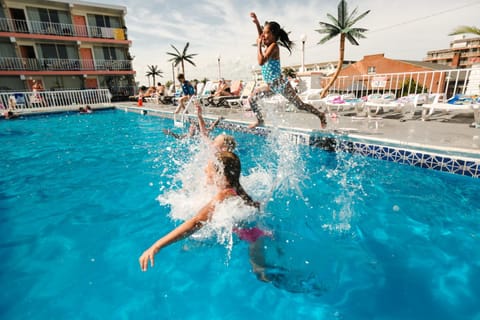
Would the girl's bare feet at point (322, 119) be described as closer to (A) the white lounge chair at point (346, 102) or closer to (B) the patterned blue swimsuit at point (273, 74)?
(B) the patterned blue swimsuit at point (273, 74)

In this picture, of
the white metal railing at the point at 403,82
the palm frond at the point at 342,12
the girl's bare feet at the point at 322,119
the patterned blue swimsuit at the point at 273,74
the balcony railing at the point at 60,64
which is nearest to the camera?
the patterned blue swimsuit at the point at 273,74

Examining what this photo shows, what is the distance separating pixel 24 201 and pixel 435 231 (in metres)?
5.56

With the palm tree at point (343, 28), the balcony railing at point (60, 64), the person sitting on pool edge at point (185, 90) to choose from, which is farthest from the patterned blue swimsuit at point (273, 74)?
the balcony railing at point (60, 64)

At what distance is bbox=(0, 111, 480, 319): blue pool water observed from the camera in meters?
2.16

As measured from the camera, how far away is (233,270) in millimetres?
2553

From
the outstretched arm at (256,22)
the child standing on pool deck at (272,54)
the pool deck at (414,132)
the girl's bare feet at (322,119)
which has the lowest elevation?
the pool deck at (414,132)

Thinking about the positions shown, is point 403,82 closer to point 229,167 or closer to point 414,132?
point 414,132

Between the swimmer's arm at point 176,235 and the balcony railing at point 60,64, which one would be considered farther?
the balcony railing at point 60,64

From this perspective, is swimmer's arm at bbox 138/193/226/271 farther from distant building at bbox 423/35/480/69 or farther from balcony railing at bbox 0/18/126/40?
distant building at bbox 423/35/480/69

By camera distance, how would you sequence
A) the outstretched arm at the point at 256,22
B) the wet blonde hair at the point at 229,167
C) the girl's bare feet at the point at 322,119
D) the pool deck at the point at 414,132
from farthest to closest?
the girl's bare feet at the point at 322,119 → the outstretched arm at the point at 256,22 → the pool deck at the point at 414,132 → the wet blonde hair at the point at 229,167

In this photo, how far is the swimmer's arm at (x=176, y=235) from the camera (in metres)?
1.60

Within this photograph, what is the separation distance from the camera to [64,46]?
22.4m

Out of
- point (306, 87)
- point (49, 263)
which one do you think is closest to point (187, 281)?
point (49, 263)

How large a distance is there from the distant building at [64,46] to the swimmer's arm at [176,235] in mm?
22360
